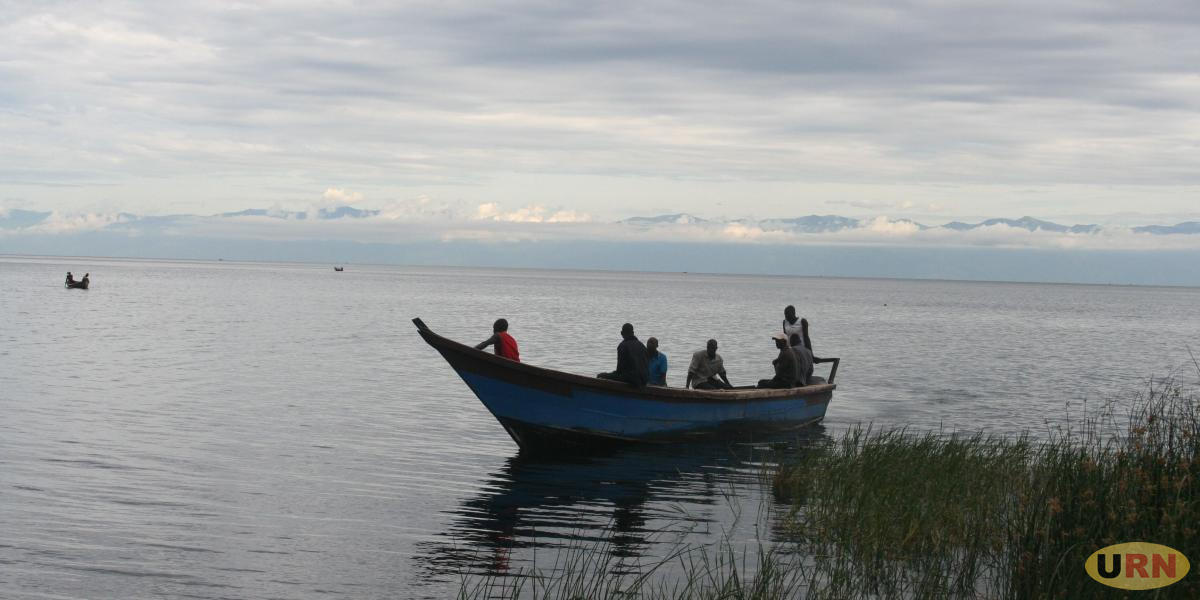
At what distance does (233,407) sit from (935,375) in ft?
91.9

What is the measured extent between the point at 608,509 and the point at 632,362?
14.2 ft

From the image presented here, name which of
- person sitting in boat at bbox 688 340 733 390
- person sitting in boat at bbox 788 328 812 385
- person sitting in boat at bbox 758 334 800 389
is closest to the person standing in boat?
person sitting in boat at bbox 788 328 812 385

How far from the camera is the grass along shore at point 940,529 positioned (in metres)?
9.91

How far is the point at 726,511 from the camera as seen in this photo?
16906 millimetres

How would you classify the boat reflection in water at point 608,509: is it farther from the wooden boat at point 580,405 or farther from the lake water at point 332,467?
the wooden boat at point 580,405

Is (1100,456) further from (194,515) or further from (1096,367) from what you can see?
(1096,367)

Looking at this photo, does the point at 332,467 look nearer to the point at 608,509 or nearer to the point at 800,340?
the point at 608,509

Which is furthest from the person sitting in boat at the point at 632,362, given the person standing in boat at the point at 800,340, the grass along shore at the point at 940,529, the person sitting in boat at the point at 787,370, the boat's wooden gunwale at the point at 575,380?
the person standing in boat at the point at 800,340

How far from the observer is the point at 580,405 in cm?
2108

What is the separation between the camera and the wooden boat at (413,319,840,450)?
20.3 meters

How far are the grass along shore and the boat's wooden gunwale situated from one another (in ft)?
12.2

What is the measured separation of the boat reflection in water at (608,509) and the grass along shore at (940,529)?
49 centimetres

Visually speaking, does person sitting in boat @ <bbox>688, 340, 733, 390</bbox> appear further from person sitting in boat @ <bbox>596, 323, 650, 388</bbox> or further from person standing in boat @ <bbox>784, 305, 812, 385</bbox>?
person sitting in boat @ <bbox>596, 323, 650, 388</bbox>

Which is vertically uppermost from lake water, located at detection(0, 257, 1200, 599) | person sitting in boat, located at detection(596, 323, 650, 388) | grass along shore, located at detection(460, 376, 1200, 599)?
person sitting in boat, located at detection(596, 323, 650, 388)
